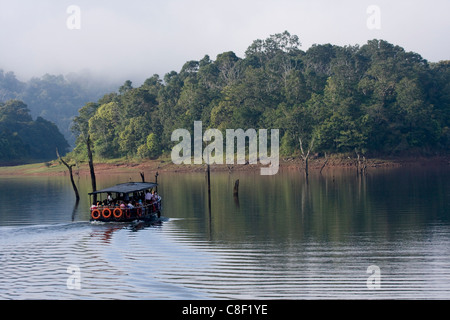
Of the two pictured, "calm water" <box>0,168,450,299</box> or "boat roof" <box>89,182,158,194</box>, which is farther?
"boat roof" <box>89,182,158,194</box>

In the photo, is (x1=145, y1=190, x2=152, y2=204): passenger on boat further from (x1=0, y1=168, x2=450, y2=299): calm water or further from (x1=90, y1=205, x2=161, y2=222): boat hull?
(x1=90, y1=205, x2=161, y2=222): boat hull

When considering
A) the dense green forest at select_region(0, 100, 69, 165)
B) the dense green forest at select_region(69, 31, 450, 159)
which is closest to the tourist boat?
the dense green forest at select_region(69, 31, 450, 159)

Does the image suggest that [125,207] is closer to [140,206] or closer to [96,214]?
[140,206]

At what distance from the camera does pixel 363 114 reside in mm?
102125

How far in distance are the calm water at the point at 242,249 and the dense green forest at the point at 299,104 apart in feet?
141

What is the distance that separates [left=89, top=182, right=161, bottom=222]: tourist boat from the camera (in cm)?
4191

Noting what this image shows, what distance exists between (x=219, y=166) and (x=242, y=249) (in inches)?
2916

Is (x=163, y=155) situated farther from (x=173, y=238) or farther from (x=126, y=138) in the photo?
(x=173, y=238)

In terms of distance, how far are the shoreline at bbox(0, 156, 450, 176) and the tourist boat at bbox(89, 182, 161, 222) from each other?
49806mm

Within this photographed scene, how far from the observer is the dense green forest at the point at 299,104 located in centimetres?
10094

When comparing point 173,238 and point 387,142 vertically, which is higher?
point 387,142

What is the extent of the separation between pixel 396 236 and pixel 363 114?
69.8m

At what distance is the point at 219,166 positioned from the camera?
348 feet

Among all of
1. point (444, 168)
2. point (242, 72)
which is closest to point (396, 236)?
point (444, 168)
